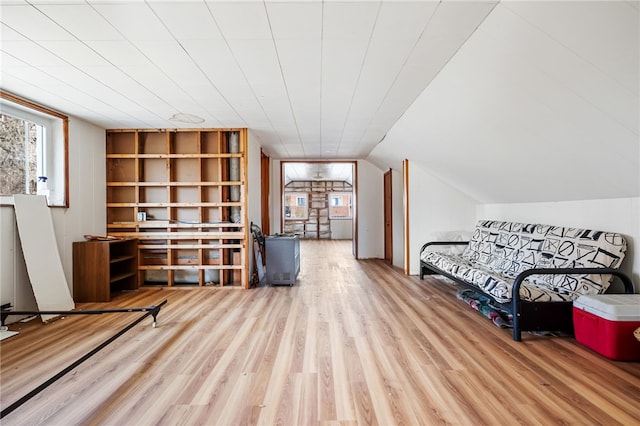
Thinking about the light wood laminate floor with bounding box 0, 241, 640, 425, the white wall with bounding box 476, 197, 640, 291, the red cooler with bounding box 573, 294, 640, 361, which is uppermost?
the white wall with bounding box 476, 197, 640, 291

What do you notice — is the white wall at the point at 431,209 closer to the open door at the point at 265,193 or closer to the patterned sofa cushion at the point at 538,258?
the patterned sofa cushion at the point at 538,258

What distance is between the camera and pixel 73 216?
3723 mm

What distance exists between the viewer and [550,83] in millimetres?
1998

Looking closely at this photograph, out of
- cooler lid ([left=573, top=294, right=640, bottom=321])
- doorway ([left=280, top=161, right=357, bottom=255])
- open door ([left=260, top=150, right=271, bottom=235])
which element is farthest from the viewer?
doorway ([left=280, top=161, right=357, bottom=255])

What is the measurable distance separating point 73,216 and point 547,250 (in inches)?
222

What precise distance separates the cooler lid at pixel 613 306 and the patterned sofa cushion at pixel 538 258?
0.67 ft

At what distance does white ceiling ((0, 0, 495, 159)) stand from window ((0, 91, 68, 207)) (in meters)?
0.21

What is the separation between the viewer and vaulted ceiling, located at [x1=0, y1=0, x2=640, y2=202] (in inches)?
69.1

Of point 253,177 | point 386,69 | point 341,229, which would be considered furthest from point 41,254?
point 341,229

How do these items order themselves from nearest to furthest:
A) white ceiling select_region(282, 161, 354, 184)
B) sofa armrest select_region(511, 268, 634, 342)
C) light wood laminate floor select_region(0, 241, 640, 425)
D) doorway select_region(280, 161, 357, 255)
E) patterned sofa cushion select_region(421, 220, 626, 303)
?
light wood laminate floor select_region(0, 241, 640, 425) < sofa armrest select_region(511, 268, 634, 342) < patterned sofa cushion select_region(421, 220, 626, 303) < white ceiling select_region(282, 161, 354, 184) < doorway select_region(280, 161, 357, 255)

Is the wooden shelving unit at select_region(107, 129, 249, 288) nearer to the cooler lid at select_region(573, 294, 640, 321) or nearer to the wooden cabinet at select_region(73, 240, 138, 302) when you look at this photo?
the wooden cabinet at select_region(73, 240, 138, 302)

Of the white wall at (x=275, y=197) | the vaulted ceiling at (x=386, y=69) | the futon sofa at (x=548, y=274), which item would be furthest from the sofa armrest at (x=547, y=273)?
the white wall at (x=275, y=197)

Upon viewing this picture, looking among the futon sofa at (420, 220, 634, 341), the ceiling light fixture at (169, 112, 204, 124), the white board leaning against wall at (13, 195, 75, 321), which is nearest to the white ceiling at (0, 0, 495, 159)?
the ceiling light fixture at (169, 112, 204, 124)

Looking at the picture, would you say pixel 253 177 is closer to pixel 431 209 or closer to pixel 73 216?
pixel 73 216
